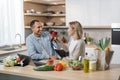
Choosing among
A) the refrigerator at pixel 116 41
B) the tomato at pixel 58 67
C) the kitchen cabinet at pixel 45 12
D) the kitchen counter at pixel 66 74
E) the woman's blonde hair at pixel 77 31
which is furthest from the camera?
the kitchen cabinet at pixel 45 12

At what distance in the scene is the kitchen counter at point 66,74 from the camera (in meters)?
1.97

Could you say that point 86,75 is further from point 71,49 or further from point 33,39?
point 33,39

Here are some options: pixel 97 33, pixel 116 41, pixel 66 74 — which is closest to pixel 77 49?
pixel 66 74

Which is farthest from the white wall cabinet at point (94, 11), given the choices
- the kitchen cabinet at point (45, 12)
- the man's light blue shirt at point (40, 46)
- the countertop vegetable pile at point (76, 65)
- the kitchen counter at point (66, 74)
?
the countertop vegetable pile at point (76, 65)

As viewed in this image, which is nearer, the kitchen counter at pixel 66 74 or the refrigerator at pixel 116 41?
the kitchen counter at pixel 66 74

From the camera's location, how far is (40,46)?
131 inches

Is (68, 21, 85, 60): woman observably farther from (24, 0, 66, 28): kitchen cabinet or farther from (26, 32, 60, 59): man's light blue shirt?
(24, 0, 66, 28): kitchen cabinet

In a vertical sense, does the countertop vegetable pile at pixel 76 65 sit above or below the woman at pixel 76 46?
below

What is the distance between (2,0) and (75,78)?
114 inches

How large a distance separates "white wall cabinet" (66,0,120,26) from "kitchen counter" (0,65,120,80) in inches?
99.5

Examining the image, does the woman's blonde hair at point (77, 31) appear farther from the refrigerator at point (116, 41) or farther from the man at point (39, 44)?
the refrigerator at point (116, 41)

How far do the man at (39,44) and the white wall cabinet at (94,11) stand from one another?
179cm

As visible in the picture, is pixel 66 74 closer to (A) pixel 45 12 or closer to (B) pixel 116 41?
(B) pixel 116 41

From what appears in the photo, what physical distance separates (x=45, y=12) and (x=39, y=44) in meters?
2.40
